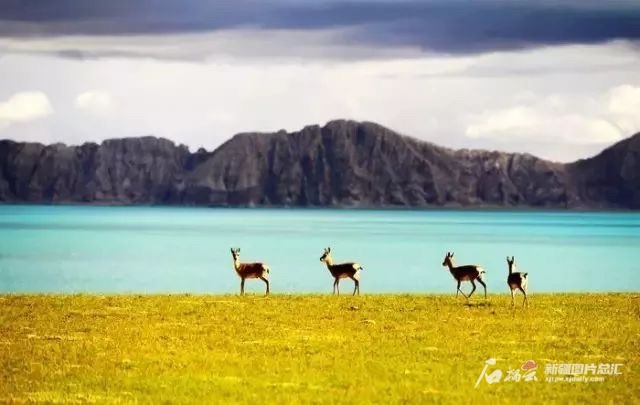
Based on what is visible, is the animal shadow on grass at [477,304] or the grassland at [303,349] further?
the animal shadow on grass at [477,304]

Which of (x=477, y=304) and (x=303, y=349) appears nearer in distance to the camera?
(x=303, y=349)

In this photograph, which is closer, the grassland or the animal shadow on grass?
the grassland

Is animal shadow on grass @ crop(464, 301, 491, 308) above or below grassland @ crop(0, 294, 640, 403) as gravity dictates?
above

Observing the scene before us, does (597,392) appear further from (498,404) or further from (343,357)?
(343,357)

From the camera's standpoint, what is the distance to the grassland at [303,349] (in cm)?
1905

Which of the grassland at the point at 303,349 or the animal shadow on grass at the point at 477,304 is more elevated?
the animal shadow on grass at the point at 477,304

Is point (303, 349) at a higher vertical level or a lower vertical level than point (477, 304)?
lower

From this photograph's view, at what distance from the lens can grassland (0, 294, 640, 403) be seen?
19047 mm

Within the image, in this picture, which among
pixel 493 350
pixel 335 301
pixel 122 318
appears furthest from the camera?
pixel 335 301

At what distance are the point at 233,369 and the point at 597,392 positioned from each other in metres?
7.76

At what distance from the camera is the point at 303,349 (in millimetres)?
23578

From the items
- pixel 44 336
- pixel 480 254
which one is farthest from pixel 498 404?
pixel 480 254

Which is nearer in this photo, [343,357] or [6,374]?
[6,374]

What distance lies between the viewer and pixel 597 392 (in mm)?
19078
